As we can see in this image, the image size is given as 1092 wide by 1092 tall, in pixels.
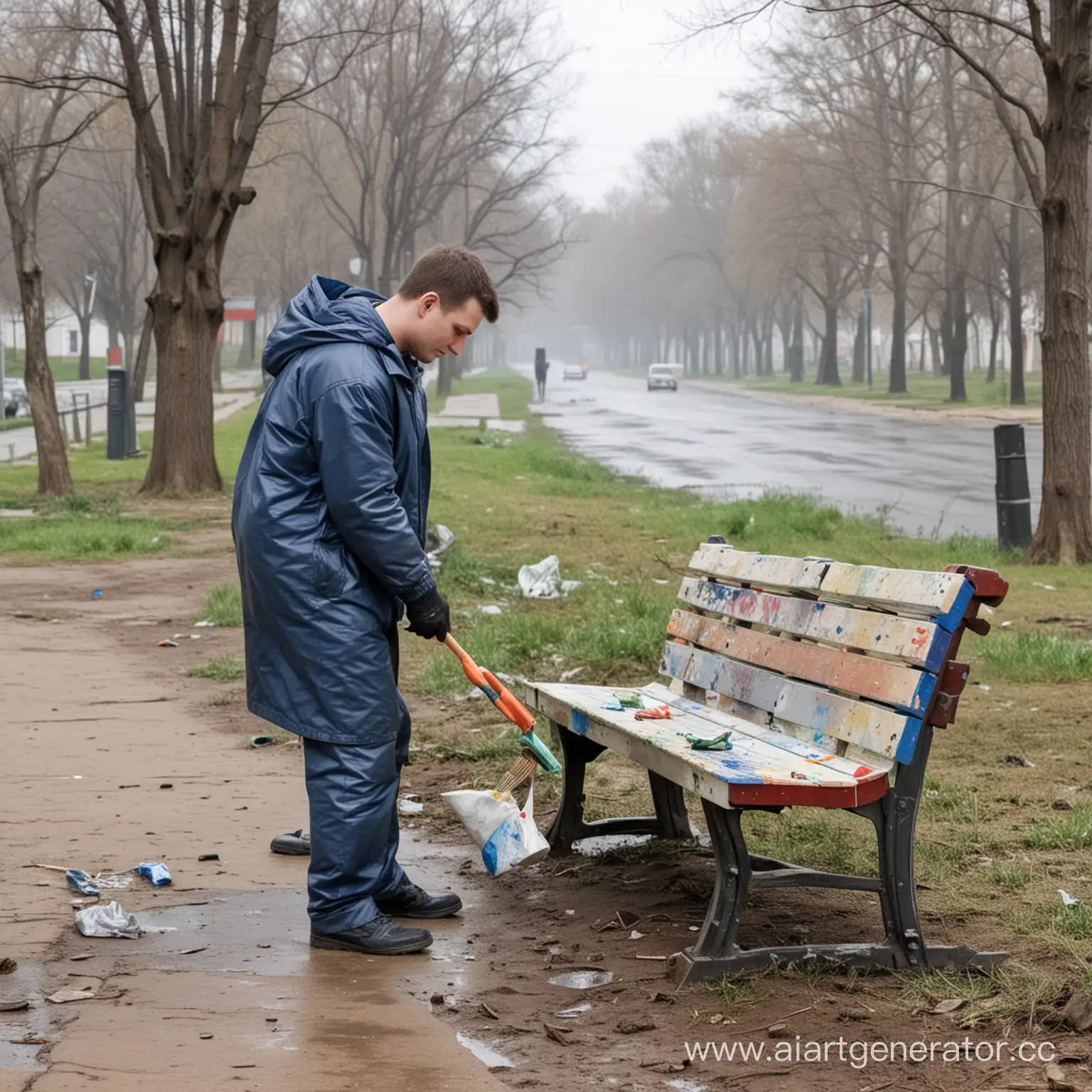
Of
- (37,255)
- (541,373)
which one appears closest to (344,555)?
(37,255)

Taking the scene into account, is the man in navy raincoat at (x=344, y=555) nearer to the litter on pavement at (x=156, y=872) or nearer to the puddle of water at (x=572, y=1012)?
the puddle of water at (x=572, y=1012)

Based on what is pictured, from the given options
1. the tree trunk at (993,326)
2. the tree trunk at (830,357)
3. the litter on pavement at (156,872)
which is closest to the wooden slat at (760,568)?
the litter on pavement at (156,872)

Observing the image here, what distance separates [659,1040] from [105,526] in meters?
13.1

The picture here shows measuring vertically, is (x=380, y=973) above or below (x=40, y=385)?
below

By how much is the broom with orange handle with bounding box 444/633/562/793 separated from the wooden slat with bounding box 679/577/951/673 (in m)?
0.82

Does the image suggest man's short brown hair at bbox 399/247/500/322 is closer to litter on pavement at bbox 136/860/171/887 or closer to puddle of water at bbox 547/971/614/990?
puddle of water at bbox 547/971/614/990

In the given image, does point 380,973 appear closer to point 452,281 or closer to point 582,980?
point 582,980

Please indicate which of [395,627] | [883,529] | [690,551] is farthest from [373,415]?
[883,529]

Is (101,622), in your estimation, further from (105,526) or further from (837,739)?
(837,739)

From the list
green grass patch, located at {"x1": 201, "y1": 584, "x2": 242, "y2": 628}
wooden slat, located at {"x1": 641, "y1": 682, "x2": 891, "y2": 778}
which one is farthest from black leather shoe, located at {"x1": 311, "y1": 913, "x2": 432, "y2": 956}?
green grass patch, located at {"x1": 201, "y1": 584, "x2": 242, "y2": 628}

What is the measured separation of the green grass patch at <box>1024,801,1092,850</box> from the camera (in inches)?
208

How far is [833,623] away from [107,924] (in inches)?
85.5

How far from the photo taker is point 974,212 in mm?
46000

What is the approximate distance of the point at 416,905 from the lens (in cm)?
475
